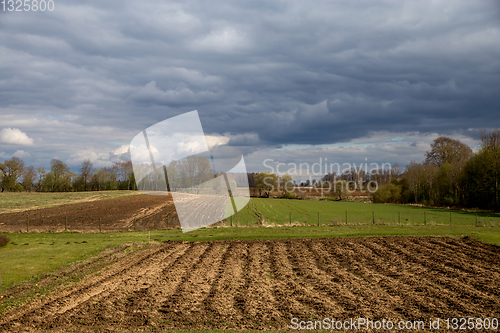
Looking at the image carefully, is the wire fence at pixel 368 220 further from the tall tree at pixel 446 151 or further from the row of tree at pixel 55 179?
the row of tree at pixel 55 179

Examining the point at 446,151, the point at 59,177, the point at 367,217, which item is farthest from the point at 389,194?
the point at 59,177

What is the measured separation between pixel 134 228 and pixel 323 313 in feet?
82.2

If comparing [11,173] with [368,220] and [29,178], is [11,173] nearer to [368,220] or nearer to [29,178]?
[29,178]

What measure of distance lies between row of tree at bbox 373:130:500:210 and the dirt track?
4801 cm

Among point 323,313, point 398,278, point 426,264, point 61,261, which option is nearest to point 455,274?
point 426,264

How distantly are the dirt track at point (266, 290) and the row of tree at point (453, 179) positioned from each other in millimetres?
48013

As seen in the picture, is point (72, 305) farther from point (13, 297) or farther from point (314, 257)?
point (314, 257)

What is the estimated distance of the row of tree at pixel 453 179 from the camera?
184 feet

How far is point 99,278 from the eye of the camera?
1302 centimetres

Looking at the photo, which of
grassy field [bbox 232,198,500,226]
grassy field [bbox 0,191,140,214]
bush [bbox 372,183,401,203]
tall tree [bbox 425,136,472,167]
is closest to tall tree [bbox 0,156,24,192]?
grassy field [bbox 0,191,140,214]

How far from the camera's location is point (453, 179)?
67500 mm

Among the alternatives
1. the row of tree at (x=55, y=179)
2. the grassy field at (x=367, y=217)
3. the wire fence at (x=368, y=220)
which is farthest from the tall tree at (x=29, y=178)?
the wire fence at (x=368, y=220)

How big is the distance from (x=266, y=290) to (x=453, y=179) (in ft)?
239

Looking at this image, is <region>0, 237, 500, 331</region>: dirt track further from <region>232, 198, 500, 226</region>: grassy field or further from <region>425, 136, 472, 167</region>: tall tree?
<region>425, 136, 472, 167</region>: tall tree
